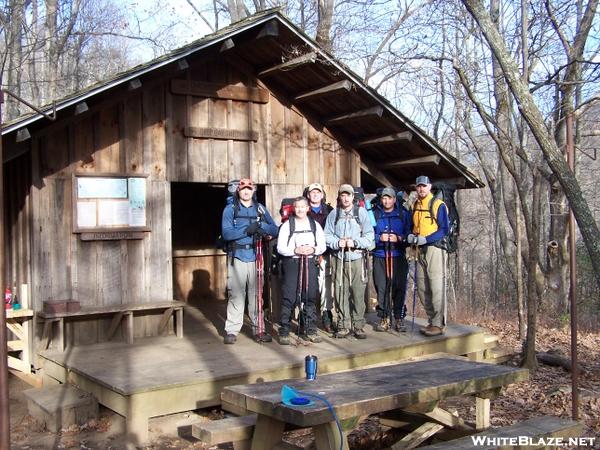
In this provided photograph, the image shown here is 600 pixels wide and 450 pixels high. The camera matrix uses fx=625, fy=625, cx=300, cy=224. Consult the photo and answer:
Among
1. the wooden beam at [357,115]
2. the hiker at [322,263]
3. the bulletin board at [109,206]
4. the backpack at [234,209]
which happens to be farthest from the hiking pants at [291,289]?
the wooden beam at [357,115]

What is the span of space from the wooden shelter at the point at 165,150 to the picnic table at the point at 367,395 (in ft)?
12.0

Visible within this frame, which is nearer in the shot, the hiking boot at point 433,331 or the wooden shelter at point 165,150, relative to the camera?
the wooden shelter at point 165,150

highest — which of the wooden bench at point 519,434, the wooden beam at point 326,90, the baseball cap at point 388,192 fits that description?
the wooden beam at point 326,90

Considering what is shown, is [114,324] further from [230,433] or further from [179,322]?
[230,433]

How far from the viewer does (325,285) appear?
26.9 ft

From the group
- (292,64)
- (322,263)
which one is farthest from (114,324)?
(292,64)

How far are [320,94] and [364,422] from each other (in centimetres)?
429

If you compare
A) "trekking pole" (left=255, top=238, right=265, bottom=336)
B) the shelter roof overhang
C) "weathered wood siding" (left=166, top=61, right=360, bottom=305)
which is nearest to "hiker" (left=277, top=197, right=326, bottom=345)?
"trekking pole" (left=255, top=238, right=265, bottom=336)

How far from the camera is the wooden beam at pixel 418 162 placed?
349 inches

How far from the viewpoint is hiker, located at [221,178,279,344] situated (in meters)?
7.12

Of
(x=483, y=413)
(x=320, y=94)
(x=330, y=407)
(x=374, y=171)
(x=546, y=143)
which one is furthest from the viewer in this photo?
(x=374, y=171)

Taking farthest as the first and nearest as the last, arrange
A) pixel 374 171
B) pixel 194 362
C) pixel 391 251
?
pixel 374 171 < pixel 391 251 < pixel 194 362

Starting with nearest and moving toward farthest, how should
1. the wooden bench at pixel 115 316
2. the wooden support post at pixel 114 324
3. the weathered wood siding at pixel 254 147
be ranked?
the wooden bench at pixel 115 316 → the wooden support post at pixel 114 324 → the weathered wood siding at pixel 254 147

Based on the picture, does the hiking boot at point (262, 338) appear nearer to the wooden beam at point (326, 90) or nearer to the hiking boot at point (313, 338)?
the hiking boot at point (313, 338)
